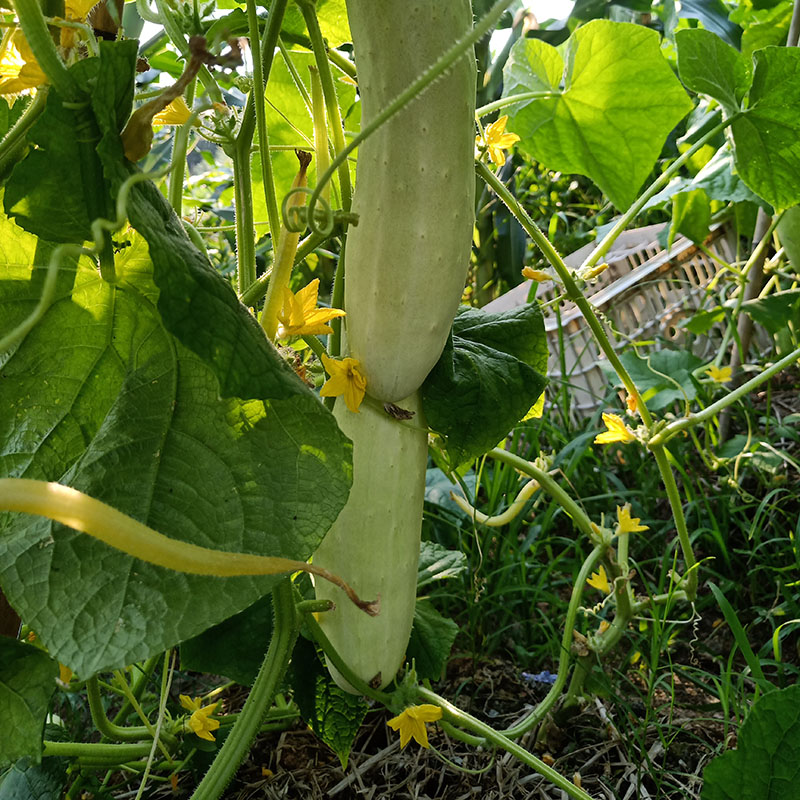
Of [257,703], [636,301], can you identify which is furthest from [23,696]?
[636,301]

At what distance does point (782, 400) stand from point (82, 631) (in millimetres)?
1336

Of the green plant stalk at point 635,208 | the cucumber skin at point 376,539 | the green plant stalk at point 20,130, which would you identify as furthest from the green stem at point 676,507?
the green plant stalk at point 20,130

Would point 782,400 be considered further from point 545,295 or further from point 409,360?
point 409,360

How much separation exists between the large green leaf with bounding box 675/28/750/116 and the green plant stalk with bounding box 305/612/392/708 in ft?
2.21

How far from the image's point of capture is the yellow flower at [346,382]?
556mm

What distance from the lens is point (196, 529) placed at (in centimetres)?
48

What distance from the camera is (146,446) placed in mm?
498

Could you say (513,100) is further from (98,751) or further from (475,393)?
(98,751)

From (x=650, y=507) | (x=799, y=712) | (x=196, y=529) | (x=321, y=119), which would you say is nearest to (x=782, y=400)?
(x=650, y=507)

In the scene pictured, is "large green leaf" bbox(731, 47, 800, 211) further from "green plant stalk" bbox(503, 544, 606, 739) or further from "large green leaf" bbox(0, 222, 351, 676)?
"large green leaf" bbox(0, 222, 351, 676)

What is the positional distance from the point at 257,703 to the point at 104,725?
9.0 inches

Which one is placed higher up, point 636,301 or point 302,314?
point 302,314

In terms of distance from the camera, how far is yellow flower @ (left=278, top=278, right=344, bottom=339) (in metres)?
0.52

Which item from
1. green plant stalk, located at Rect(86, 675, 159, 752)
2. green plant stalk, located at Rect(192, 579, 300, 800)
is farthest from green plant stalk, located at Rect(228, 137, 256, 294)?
green plant stalk, located at Rect(86, 675, 159, 752)
